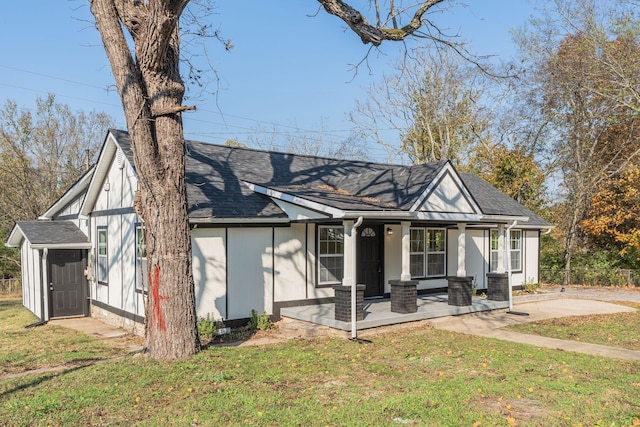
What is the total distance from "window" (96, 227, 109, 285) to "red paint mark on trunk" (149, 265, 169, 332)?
6483 mm

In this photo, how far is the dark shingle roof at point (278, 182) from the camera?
1075 centimetres

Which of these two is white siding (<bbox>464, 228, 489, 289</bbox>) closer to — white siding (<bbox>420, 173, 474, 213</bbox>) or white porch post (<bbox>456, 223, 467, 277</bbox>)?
white porch post (<bbox>456, 223, 467, 277</bbox>)

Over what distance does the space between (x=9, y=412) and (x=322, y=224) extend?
7908 mm

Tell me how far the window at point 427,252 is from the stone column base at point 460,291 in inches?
77.0

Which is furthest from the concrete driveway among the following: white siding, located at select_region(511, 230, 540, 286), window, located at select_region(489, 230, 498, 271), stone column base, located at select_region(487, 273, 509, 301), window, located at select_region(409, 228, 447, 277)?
window, located at select_region(409, 228, 447, 277)

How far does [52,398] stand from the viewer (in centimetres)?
580

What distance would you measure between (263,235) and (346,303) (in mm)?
2689

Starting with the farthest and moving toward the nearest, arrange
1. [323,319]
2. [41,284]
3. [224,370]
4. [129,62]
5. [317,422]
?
[41,284]
[323,319]
[129,62]
[224,370]
[317,422]

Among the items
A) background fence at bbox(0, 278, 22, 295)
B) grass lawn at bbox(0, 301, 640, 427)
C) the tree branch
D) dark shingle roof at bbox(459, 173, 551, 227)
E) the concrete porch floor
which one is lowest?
background fence at bbox(0, 278, 22, 295)

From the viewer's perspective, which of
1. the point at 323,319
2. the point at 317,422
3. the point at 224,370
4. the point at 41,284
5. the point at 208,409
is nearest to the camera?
the point at 317,422

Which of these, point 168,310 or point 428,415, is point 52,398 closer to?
point 168,310

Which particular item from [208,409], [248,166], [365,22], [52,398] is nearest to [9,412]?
[52,398]

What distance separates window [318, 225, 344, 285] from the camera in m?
12.1

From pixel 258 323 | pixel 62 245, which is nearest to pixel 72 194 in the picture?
pixel 62 245
